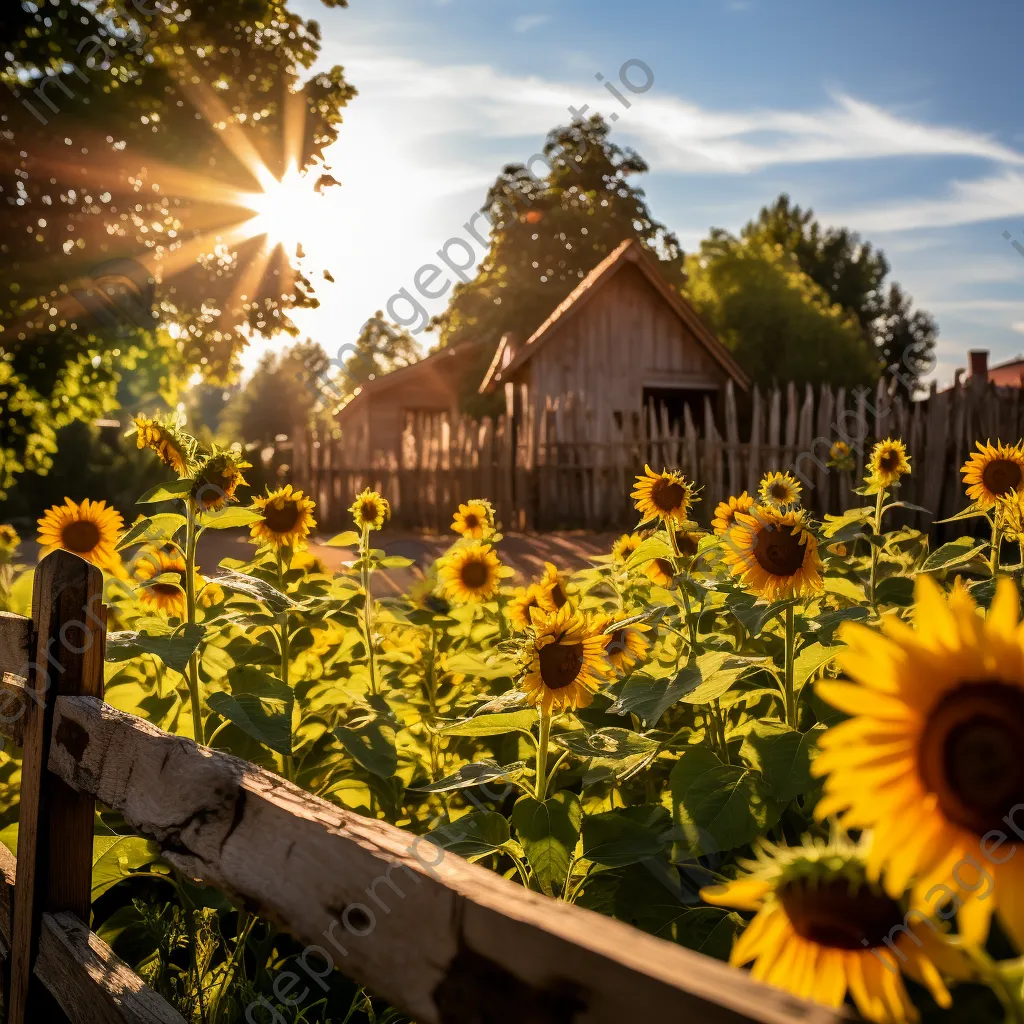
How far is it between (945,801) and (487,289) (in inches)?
1324

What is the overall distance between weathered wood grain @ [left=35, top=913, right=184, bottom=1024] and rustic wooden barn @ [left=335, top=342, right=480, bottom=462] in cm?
2712

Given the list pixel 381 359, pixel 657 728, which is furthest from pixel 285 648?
pixel 381 359

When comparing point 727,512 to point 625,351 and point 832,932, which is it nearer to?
point 832,932

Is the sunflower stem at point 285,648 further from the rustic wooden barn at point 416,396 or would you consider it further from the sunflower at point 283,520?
the rustic wooden barn at point 416,396

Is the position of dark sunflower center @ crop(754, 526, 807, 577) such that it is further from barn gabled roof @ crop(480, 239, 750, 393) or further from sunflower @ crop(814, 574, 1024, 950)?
barn gabled roof @ crop(480, 239, 750, 393)

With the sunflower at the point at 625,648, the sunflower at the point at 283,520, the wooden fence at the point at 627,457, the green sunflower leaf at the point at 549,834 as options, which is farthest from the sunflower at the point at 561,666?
the wooden fence at the point at 627,457

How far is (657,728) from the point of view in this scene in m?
3.04

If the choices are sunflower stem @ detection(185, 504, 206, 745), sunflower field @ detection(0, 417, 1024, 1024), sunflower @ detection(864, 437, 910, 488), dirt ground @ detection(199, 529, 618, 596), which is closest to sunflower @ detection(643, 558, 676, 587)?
sunflower field @ detection(0, 417, 1024, 1024)

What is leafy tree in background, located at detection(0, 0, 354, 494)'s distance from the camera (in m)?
12.2

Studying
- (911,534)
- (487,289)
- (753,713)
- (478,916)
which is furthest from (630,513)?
(487,289)

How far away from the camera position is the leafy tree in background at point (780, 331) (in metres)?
25.6

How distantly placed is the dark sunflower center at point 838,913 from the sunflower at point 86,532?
2.79 meters

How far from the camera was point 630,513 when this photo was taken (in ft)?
51.2

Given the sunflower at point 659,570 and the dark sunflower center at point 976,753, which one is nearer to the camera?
the dark sunflower center at point 976,753
